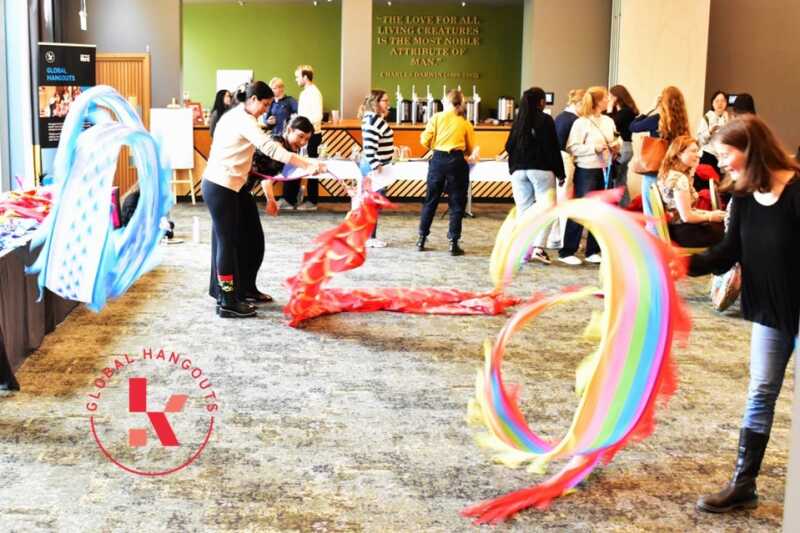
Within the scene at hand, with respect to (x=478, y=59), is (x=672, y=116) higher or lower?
lower

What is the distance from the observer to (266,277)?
26.6 ft

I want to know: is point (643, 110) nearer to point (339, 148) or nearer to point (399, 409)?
point (339, 148)

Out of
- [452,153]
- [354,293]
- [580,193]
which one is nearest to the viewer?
[354,293]

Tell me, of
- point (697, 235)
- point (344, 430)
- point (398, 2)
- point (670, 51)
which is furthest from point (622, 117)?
point (398, 2)

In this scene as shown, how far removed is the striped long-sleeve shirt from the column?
3.82 m

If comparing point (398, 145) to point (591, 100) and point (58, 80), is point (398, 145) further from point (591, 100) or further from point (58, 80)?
point (591, 100)

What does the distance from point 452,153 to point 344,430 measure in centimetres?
495

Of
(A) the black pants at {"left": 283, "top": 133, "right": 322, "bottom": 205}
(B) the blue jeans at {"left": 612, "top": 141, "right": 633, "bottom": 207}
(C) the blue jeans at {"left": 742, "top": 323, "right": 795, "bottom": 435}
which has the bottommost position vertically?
(A) the black pants at {"left": 283, "top": 133, "right": 322, "bottom": 205}

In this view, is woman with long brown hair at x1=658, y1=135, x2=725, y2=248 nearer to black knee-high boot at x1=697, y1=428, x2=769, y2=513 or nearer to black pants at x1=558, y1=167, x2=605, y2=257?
black pants at x1=558, y1=167, x2=605, y2=257

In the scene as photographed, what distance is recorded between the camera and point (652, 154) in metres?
7.54

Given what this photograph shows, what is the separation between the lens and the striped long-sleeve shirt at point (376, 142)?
9648mm

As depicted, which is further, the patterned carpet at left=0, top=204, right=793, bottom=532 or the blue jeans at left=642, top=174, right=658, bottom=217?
the blue jeans at left=642, top=174, right=658, bottom=217

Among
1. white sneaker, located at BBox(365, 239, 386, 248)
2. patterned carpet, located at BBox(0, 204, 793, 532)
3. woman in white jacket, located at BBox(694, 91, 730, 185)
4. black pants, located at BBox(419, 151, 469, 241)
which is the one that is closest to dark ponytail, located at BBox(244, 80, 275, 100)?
patterned carpet, located at BBox(0, 204, 793, 532)

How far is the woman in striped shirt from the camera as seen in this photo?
9.66 meters
